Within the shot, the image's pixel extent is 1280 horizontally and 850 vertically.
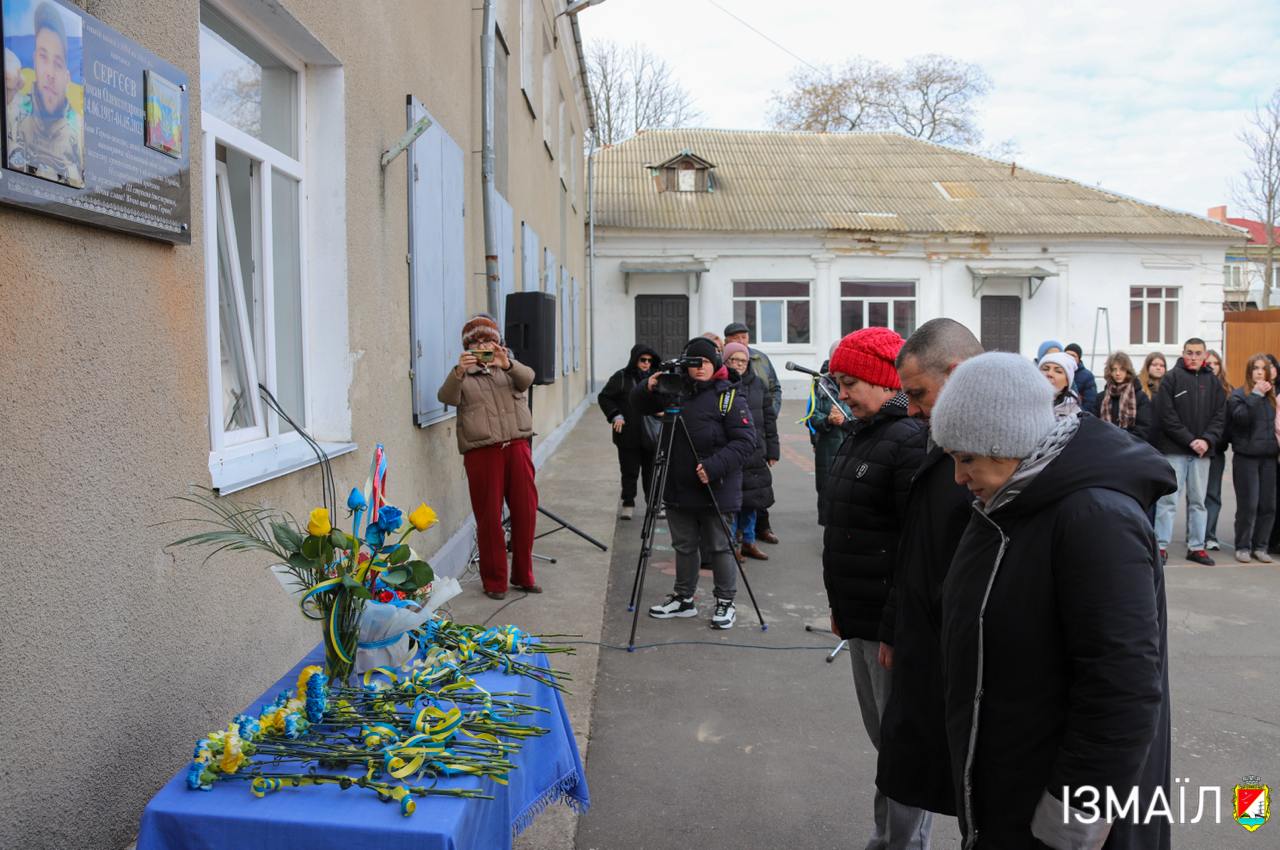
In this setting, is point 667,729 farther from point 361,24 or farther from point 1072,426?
point 361,24

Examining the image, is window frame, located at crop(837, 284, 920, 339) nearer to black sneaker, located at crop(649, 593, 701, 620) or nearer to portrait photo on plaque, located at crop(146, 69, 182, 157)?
black sneaker, located at crop(649, 593, 701, 620)

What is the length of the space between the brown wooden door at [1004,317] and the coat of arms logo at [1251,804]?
2445cm

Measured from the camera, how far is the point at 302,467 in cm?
399

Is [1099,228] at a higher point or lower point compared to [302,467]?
higher

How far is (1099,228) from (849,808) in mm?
26545

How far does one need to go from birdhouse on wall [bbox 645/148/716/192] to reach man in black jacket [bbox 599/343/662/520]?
19278 mm

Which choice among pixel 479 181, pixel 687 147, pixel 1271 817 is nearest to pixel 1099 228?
pixel 687 147

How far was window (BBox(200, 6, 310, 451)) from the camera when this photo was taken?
12.3ft

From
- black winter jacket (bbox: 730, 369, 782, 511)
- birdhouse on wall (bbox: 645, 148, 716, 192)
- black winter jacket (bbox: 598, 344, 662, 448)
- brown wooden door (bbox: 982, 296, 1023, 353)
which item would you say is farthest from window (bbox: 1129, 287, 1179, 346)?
black winter jacket (bbox: 730, 369, 782, 511)

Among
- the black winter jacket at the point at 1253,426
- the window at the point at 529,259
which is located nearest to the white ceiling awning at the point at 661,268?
the window at the point at 529,259

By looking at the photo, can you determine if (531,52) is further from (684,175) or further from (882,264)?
(882,264)

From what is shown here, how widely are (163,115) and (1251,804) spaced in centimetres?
443

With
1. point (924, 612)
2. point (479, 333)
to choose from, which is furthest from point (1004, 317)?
point (924, 612)

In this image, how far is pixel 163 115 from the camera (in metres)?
2.85
